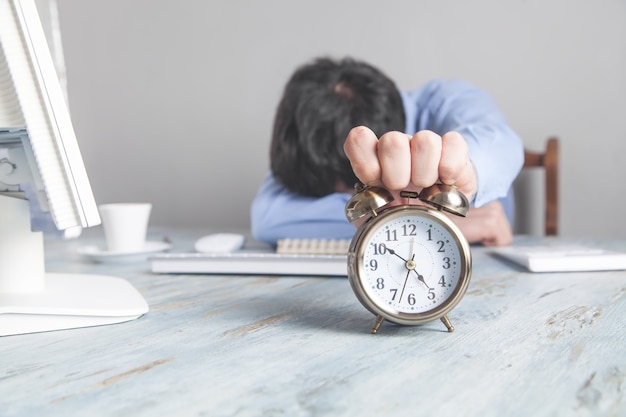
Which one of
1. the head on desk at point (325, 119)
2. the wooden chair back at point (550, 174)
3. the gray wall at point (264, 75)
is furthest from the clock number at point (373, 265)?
the gray wall at point (264, 75)

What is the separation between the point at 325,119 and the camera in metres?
1.53

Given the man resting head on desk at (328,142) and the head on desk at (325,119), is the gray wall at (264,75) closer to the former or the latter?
the man resting head on desk at (328,142)

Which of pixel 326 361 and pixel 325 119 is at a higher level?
pixel 325 119

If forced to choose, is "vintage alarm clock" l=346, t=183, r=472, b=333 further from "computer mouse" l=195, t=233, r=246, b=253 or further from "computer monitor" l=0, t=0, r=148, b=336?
"computer mouse" l=195, t=233, r=246, b=253

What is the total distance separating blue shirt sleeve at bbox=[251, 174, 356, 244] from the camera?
4.99ft

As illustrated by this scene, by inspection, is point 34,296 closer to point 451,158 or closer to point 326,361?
point 326,361

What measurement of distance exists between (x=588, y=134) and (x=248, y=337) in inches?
70.4

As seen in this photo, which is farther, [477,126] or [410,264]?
[477,126]

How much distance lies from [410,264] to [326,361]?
0.16 meters

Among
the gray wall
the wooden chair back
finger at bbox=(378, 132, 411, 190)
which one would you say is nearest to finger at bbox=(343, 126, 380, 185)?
finger at bbox=(378, 132, 411, 190)

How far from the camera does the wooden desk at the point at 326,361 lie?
0.50 m

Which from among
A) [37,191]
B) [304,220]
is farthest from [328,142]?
[37,191]

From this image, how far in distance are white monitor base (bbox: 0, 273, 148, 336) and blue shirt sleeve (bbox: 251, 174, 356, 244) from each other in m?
0.67

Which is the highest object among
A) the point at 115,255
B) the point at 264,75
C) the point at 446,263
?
the point at 264,75
